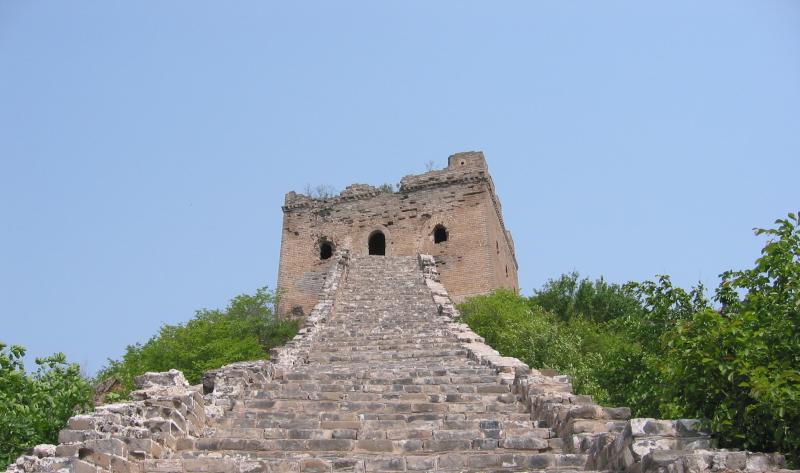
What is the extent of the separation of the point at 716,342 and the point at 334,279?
14585 millimetres

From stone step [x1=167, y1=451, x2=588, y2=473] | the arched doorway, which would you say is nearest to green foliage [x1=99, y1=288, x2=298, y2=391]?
the arched doorway

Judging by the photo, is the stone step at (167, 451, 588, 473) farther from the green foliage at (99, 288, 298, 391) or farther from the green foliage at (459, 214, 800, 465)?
the green foliage at (99, 288, 298, 391)

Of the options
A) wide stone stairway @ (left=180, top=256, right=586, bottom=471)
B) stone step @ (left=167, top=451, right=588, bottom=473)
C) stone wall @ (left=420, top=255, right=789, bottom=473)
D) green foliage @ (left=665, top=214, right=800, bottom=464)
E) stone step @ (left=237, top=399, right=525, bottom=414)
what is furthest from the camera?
stone step @ (left=237, top=399, right=525, bottom=414)

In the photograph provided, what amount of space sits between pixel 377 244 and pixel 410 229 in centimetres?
191

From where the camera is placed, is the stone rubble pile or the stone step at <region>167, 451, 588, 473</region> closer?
the stone rubble pile

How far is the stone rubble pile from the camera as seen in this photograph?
21.0ft

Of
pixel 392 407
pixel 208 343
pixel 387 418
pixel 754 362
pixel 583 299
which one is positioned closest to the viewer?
pixel 754 362

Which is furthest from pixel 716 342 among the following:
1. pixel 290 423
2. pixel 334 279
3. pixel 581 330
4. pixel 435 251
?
pixel 435 251

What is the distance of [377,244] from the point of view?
1187 inches

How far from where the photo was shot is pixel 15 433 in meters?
10.0

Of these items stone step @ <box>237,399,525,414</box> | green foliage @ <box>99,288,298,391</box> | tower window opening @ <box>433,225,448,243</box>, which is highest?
tower window opening @ <box>433,225,448,243</box>

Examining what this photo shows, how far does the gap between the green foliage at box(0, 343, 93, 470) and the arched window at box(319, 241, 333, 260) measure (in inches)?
717

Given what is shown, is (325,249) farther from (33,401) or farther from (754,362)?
(754,362)

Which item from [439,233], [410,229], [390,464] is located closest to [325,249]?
[410,229]
